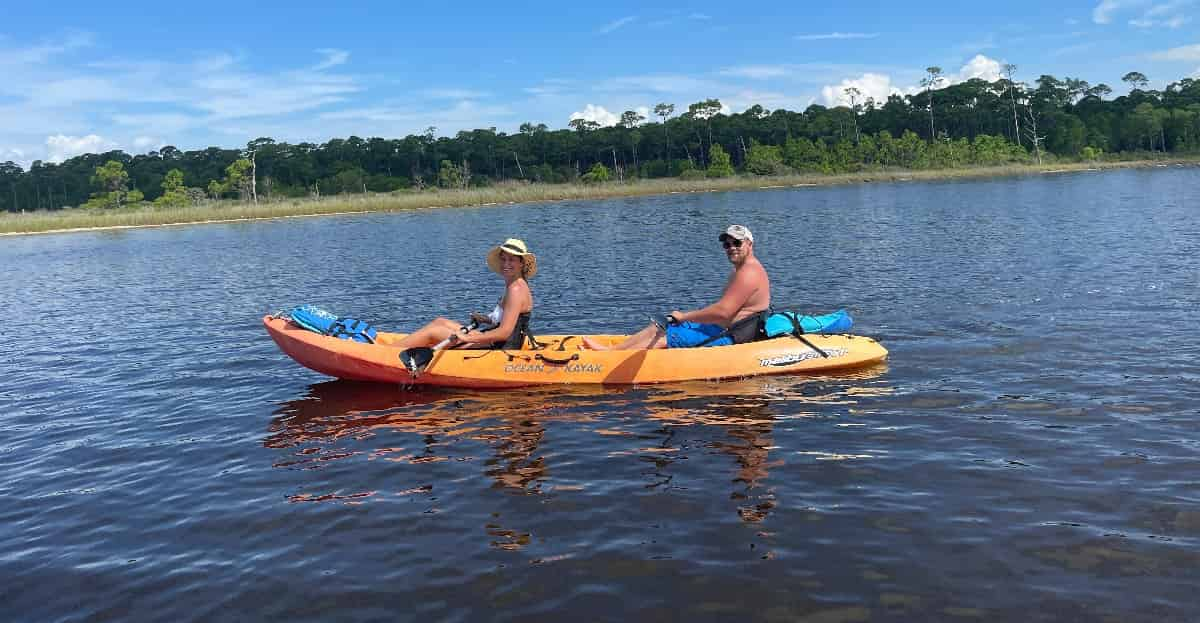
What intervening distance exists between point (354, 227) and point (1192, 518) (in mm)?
41426

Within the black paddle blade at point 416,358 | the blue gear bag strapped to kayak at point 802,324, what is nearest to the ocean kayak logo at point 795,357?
the blue gear bag strapped to kayak at point 802,324

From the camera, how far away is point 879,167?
256ft

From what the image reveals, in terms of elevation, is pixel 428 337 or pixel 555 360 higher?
pixel 428 337

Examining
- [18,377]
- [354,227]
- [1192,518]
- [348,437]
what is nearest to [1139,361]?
[1192,518]

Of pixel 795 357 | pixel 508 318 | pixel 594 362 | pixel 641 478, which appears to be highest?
pixel 508 318

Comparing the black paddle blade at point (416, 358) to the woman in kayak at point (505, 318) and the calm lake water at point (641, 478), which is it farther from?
the calm lake water at point (641, 478)

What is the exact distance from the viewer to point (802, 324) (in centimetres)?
1012

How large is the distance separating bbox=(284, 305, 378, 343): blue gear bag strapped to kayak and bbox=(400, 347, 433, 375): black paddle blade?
1001mm

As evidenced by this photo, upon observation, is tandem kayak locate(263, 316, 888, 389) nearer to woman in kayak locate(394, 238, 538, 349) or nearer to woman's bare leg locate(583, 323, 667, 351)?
woman in kayak locate(394, 238, 538, 349)

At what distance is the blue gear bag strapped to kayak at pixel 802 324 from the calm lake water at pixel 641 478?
639 mm

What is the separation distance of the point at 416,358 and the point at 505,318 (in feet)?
3.81

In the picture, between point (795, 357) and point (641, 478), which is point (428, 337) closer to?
point (641, 478)

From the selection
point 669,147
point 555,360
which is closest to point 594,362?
point 555,360

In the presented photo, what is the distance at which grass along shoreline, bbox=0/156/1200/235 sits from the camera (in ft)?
171
